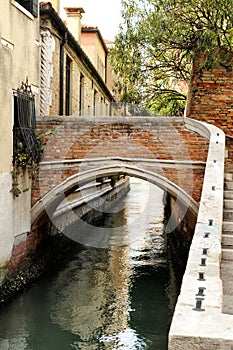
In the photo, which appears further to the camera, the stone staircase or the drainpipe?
the drainpipe

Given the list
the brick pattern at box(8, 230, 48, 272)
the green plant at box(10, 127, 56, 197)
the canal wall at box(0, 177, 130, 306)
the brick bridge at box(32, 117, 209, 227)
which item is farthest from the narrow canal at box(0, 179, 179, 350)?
the green plant at box(10, 127, 56, 197)

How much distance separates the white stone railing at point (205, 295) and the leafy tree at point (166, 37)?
5801 millimetres

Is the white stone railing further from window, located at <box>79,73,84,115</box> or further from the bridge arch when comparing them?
window, located at <box>79,73,84,115</box>

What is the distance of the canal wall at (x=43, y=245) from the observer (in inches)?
340

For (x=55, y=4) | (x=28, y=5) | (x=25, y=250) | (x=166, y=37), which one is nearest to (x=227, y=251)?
(x=25, y=250)

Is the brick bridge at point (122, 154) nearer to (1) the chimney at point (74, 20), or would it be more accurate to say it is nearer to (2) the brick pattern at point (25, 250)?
(2) the brick pattern at point (25, 250)

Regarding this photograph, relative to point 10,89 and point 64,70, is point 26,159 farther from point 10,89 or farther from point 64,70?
point 64,70

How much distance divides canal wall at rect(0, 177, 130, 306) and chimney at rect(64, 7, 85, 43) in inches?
221

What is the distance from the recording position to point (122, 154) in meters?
9.16

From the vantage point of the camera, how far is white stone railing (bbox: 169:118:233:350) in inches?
96.3

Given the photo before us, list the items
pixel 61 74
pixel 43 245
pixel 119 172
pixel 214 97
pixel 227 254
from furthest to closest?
1. pixel 61 74
2. pixel 43 245
3. pixel 214 97
4. pixel 119 172
5. pixel 227 254

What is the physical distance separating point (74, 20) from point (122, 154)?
1023cm

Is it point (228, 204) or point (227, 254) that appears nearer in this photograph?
point (227, 254)

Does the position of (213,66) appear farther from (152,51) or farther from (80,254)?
(80,254)
